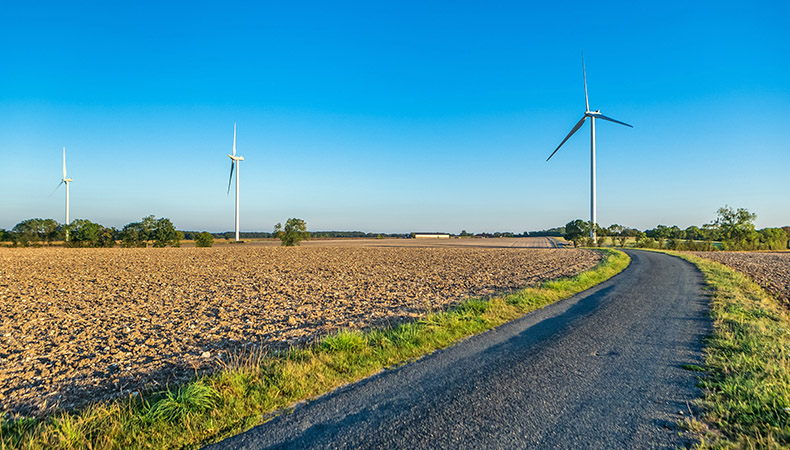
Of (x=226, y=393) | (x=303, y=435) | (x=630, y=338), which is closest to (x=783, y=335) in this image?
(x=630, y=338)

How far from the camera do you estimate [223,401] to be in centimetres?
577

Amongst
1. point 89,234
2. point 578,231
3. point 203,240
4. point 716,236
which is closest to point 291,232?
point 203,240

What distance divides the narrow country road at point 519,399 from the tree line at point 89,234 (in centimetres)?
9601

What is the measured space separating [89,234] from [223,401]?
3939 inches

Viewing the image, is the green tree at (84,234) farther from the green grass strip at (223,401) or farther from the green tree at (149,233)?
the green grass strip at (223,401)


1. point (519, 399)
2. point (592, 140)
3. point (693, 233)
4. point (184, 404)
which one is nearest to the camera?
point (184, 404)

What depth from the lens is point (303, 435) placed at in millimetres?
4777

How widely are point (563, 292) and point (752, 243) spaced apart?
119m

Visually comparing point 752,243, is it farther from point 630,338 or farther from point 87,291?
point 87,291

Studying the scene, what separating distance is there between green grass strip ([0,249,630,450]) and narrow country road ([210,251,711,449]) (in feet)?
1.32

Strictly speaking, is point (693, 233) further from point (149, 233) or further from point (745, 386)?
point (149, 233)

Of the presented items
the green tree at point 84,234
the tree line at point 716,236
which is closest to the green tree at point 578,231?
the tree line at point 716,236

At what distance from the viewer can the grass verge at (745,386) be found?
4602mm

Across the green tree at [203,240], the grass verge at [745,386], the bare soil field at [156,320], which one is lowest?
the bare soil field at [156,320]
